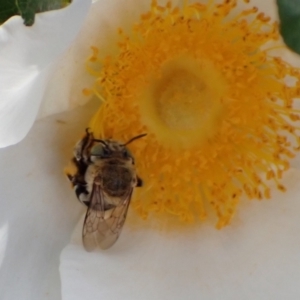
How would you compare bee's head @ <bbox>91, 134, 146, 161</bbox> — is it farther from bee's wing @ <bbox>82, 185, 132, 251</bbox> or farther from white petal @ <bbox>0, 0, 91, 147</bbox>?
white petal @ <bbox>0, 0, 91, 147</bbox>

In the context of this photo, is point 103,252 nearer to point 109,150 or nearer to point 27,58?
point 109,150

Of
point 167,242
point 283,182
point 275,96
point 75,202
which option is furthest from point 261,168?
point 75,202

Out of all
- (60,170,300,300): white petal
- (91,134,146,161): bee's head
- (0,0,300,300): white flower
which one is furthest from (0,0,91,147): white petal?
(60,170,300,300): white petal

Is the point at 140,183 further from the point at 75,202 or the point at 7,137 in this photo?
the point at 7,137

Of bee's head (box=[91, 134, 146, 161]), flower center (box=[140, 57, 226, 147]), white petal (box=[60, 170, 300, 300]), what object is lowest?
white petal (box=[60, 170, 300, 300])

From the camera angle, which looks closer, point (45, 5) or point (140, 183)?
point (45, 5)

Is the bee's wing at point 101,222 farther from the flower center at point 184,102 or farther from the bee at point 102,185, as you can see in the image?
the flower center at point 184,102

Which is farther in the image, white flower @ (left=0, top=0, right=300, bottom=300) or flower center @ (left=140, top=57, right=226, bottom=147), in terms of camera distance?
flower center @ (left=140, top=57, right=226, bottom=147)

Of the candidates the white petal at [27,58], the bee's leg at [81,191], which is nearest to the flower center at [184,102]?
the bee's leg at [81,191]
